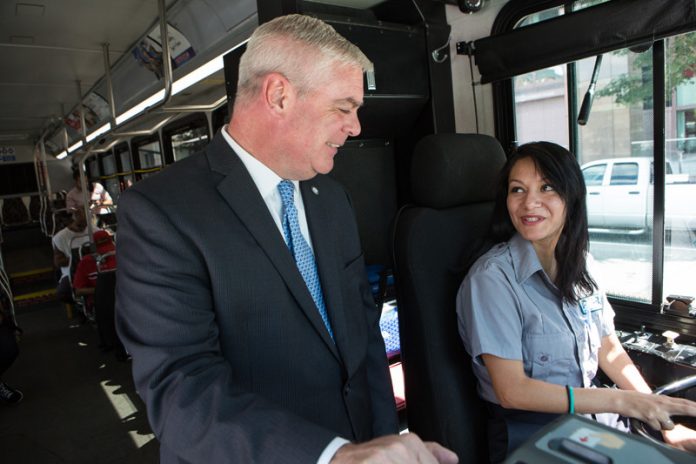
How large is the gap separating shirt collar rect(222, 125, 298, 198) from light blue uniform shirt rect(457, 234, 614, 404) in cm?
75

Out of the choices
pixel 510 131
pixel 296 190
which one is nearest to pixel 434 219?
pixel 296 190

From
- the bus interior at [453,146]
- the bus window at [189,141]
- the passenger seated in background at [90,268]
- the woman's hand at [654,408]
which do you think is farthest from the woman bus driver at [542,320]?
the bus window at [189,141]

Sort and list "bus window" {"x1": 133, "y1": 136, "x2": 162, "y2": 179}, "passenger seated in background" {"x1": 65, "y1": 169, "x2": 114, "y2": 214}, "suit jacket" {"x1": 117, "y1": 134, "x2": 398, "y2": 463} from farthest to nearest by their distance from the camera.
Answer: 1. "bus window" {"x1": 133, "y1": 136, "x2": 162, "y2": 179}
2. "passenger seated in background" {"x1": 65, "y1": 169, "x2": 114, "y2": 214}
3. "suit jacket" {"x1": 117, "y1": 134, "x2": 398, "y2": 463}

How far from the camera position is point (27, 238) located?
1034 centimetres

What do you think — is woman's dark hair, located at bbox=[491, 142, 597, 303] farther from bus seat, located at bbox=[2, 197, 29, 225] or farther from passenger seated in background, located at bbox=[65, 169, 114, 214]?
bus seat, located at bbox=[2, 197, 29, 225]

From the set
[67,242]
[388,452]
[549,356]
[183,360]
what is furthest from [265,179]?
[67,242]

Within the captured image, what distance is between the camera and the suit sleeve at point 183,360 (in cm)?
80

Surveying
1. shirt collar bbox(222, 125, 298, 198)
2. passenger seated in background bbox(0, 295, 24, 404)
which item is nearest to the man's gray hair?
shirt collar bbox(222, 125, 298, 198)

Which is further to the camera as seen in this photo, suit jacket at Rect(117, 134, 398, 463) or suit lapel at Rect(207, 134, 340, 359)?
suit lapel at Rect(207, 134, 340, 359)

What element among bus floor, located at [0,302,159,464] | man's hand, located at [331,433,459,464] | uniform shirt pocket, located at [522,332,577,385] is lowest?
bus floor, located at [0,302,159,464]

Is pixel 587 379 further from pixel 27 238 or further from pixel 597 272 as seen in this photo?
pixel 27 238

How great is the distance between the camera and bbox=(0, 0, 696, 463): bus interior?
5.49ft

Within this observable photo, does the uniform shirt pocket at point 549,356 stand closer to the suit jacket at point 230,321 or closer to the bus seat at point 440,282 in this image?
the bus seat at point 440,282

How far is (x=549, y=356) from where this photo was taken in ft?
5.07
